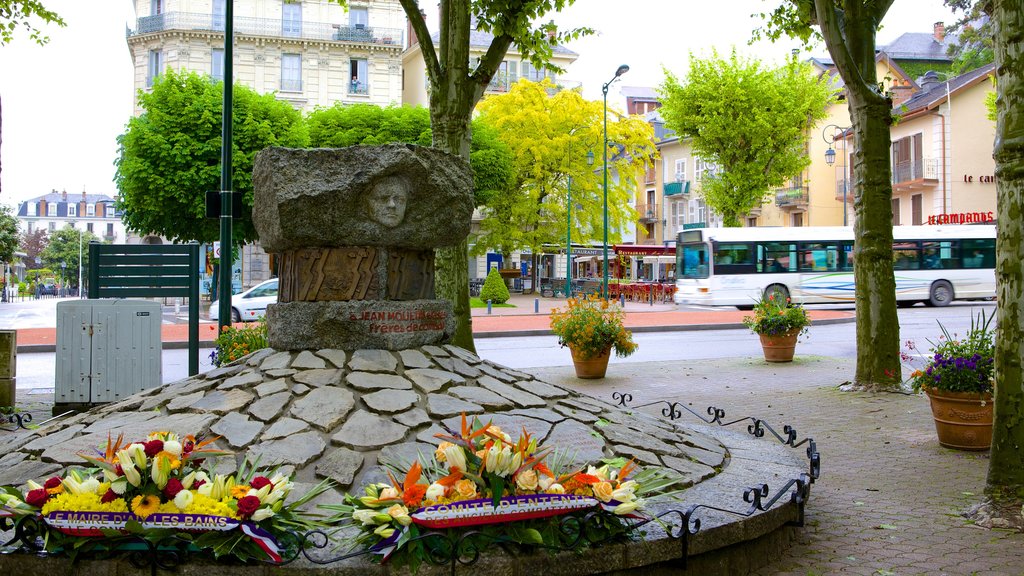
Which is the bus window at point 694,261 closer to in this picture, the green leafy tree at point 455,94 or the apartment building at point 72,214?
the green leafy tree at point 455,94

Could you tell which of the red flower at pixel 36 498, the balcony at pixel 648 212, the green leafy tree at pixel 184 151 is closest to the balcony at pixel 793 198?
the balcony at pixel 648 212

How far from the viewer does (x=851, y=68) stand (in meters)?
10.1

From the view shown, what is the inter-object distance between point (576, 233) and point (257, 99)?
55.5 feet

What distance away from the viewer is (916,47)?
162 ft

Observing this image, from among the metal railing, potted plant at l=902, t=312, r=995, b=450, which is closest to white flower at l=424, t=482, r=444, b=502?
potted plant at l=902, t=312, r=995, b=450

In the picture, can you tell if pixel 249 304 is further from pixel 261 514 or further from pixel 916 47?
pixel 916 47

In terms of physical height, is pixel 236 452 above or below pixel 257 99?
below

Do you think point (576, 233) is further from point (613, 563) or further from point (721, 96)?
point (613, 563)

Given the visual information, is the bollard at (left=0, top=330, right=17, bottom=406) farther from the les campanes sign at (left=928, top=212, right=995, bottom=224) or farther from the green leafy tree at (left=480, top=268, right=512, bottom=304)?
the les campanes sign at (left=928, top=212, right=995, bottom=224)

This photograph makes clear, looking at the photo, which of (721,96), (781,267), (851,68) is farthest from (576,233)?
(851,68)

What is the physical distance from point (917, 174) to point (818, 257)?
42.6ft

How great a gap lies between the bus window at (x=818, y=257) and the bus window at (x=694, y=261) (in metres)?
3.28

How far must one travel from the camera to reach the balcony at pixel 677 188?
53812mm

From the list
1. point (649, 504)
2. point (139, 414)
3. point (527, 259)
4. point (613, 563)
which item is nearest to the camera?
point (613, 563)
